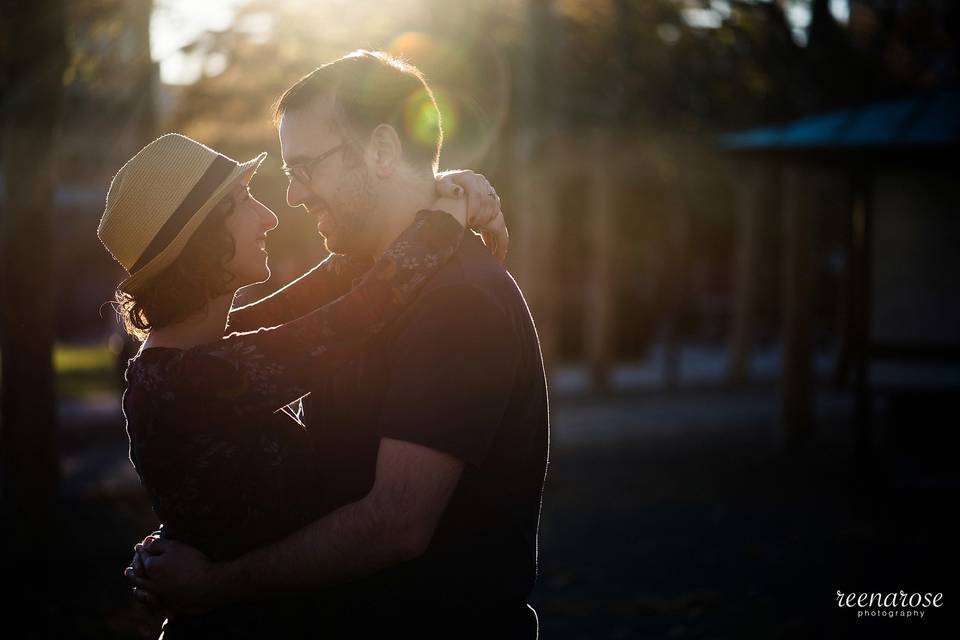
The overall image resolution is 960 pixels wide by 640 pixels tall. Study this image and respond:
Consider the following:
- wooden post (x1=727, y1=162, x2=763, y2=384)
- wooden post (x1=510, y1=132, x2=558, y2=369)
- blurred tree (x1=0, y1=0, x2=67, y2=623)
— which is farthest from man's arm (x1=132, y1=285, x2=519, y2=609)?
wooden post (x1=727, y1=162, x2=763, y2=384)

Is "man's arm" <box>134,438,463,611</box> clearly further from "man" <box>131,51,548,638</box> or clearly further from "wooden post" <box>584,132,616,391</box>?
"wooden post" <box>584,132,616,391</box>

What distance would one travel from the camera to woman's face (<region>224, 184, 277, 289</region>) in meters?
2.63

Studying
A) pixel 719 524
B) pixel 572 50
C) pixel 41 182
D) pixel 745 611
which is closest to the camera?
pixel 745 611

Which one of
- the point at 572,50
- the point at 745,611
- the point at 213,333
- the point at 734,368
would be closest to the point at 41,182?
the point at 745,611

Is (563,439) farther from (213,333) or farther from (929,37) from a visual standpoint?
(213,333)

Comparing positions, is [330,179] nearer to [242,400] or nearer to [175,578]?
[242,400]

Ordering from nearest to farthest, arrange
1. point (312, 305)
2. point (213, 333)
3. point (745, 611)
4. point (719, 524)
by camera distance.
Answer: point (213, 333) < point (312, 305) < point (745, 611) < point (719, 524)

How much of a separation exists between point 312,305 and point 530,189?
1495cm

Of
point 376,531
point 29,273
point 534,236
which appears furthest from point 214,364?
point 534,236

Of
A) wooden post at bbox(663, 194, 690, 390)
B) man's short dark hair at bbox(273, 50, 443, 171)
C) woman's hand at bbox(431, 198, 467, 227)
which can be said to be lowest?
wooden post at bbox(663, 194, 690, 390)

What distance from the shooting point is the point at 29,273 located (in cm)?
758

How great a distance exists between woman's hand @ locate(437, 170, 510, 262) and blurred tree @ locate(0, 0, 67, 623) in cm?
547

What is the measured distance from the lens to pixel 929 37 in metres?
12.6

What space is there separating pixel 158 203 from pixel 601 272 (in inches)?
633
